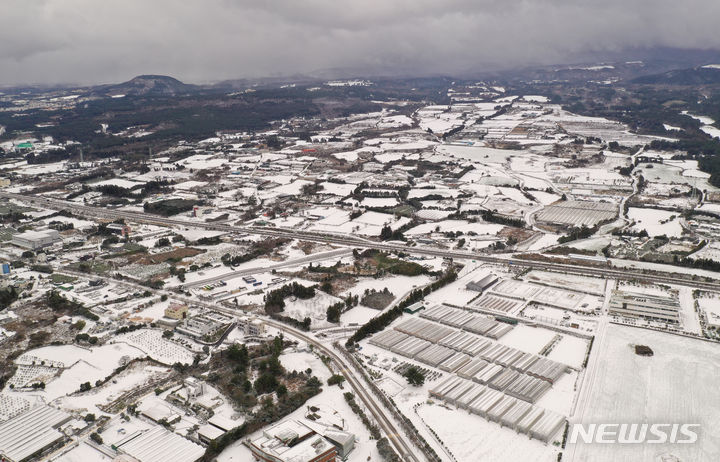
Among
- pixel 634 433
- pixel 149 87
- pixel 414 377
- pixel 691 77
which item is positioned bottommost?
pixel 634 433

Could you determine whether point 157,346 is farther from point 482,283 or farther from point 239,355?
point 482,283

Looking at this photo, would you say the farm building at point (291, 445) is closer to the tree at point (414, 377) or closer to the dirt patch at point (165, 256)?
the tree at point (414, 377)

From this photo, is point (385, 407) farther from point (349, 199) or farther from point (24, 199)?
point (24, 199)

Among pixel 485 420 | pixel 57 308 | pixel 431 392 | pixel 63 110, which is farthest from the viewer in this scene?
pixel 63 110

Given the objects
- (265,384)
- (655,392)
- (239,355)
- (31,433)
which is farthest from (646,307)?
(31,433)

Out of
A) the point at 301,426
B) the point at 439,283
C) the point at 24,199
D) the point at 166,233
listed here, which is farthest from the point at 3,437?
the point at 24,199

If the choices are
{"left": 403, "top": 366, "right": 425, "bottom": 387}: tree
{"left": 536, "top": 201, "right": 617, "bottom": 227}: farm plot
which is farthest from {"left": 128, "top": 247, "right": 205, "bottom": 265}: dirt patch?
{"left": 536, "top": 201, "right": 617, "bottom": 227}: farm plot

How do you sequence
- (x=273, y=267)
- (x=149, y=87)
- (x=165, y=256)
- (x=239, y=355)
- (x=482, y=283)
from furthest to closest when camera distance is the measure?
(x=149, y=87) < (x=165, y=256) < (x=273, y=267) < (x=482, y=283) < (x=239, y=355)

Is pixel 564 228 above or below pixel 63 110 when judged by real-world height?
below
